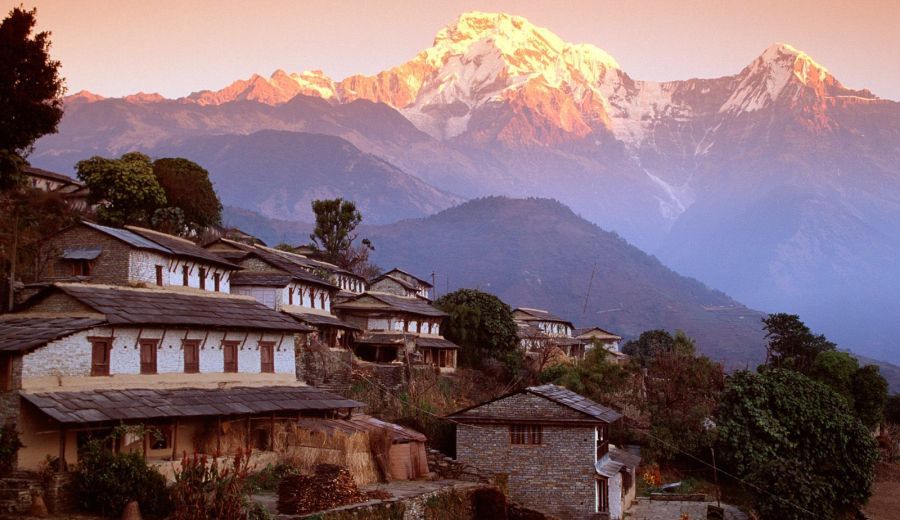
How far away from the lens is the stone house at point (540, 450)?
142ft

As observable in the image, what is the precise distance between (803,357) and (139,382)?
63.9 metres

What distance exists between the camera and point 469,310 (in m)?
77.8

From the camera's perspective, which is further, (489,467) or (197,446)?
(489,467)

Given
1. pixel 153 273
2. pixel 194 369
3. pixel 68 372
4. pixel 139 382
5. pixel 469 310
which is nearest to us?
pixel 68 372

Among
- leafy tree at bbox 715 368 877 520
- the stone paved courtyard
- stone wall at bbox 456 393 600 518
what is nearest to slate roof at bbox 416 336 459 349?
leafy tree at bbox 715 368 877 520

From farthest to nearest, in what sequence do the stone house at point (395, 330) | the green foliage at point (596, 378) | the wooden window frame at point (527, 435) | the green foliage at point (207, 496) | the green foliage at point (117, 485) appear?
the stone house at point (395, 330) < the green foliage at point (596, 378) < the wooden window frame at point (527, 435) < the green foliage at point (117, 485) < the green foliage at point (207, 496)

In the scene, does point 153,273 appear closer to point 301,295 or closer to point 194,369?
point 194,369

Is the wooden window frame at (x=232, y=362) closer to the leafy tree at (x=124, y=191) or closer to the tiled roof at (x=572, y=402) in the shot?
the tiled roof at (x=572, y=402)

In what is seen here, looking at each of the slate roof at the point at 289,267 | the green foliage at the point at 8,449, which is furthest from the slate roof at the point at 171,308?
the slate roof at the point at 289,267

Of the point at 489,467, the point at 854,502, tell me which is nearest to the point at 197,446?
the point at 489,467

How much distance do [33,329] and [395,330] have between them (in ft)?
127

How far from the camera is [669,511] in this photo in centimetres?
4891

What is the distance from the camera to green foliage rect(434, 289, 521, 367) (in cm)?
7594

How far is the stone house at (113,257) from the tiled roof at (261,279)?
11.0 metres
